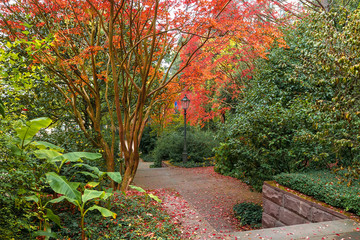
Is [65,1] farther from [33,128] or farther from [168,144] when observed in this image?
[168,144]

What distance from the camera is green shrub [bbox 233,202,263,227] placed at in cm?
Answer: 600

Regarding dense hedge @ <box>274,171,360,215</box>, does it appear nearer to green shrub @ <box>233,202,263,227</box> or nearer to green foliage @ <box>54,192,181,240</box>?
green shrub @ <box>233,202,263,227</box>

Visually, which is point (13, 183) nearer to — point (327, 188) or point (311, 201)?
point (311, 201)

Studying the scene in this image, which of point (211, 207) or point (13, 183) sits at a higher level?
point (13, 183)

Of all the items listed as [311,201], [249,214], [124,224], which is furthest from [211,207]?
[124,224]

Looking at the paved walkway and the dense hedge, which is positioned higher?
the dense hedge

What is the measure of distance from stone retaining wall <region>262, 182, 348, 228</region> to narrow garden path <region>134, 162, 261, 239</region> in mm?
898

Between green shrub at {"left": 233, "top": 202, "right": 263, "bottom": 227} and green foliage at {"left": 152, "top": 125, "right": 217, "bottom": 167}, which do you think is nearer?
green shrub at {"left": 233, "top": 202, "right": 263, "bottom": 227}

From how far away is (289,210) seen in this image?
5027 millimetres

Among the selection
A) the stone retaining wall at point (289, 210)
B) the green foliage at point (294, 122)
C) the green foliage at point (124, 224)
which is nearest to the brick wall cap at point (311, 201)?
the stone retaining wall at point (289, 210)

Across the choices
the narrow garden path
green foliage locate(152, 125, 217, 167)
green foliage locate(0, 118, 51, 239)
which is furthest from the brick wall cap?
green foliage locate(152, 125, 217, 167)

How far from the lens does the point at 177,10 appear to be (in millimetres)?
6578

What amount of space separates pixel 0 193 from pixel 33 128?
912mm

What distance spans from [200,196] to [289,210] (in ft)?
10.8
